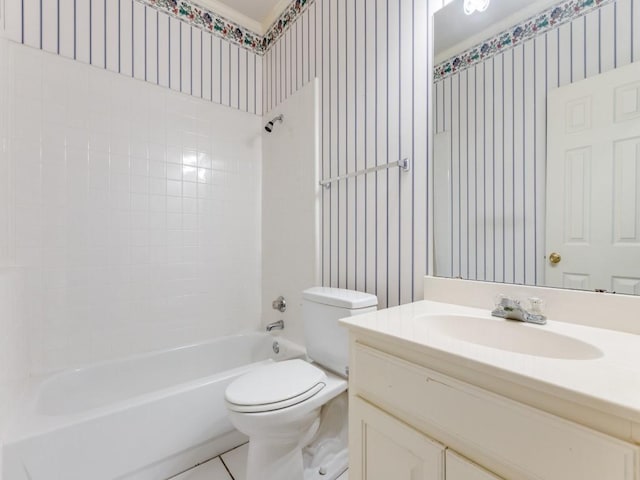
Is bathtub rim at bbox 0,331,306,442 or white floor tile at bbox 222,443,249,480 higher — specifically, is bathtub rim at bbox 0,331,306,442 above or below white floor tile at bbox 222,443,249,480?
above

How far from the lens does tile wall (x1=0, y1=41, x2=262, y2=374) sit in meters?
1.50

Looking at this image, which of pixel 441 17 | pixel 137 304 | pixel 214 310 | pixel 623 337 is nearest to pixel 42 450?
pixel 137 304

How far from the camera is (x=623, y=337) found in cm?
70

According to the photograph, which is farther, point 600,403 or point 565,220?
point 565,220

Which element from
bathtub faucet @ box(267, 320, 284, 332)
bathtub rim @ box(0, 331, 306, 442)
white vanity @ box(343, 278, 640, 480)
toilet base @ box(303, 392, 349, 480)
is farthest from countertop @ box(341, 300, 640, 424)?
bathtub faucet @ box(267, 320, 284, 332)

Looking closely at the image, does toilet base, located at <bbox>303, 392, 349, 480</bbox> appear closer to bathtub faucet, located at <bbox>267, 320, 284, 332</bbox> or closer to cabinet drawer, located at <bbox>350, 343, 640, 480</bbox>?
bathtub faucet, located at <bbox>267, 320, 284, 332</bbox>

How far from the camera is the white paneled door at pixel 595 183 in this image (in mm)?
749

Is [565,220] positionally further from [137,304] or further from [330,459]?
[137,304]

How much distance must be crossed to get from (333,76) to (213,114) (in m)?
0.94

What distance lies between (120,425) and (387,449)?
1086mm

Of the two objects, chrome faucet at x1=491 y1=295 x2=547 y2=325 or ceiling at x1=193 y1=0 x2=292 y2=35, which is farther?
ceiling at x1=193 y1=0 x2=292 y2=35

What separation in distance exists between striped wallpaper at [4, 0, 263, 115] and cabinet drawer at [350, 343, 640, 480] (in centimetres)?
210

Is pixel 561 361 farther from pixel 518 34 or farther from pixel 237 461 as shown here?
pixel 237 461

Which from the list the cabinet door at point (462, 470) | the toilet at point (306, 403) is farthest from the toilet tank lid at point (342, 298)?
the cabinet door at point (462, 470)
